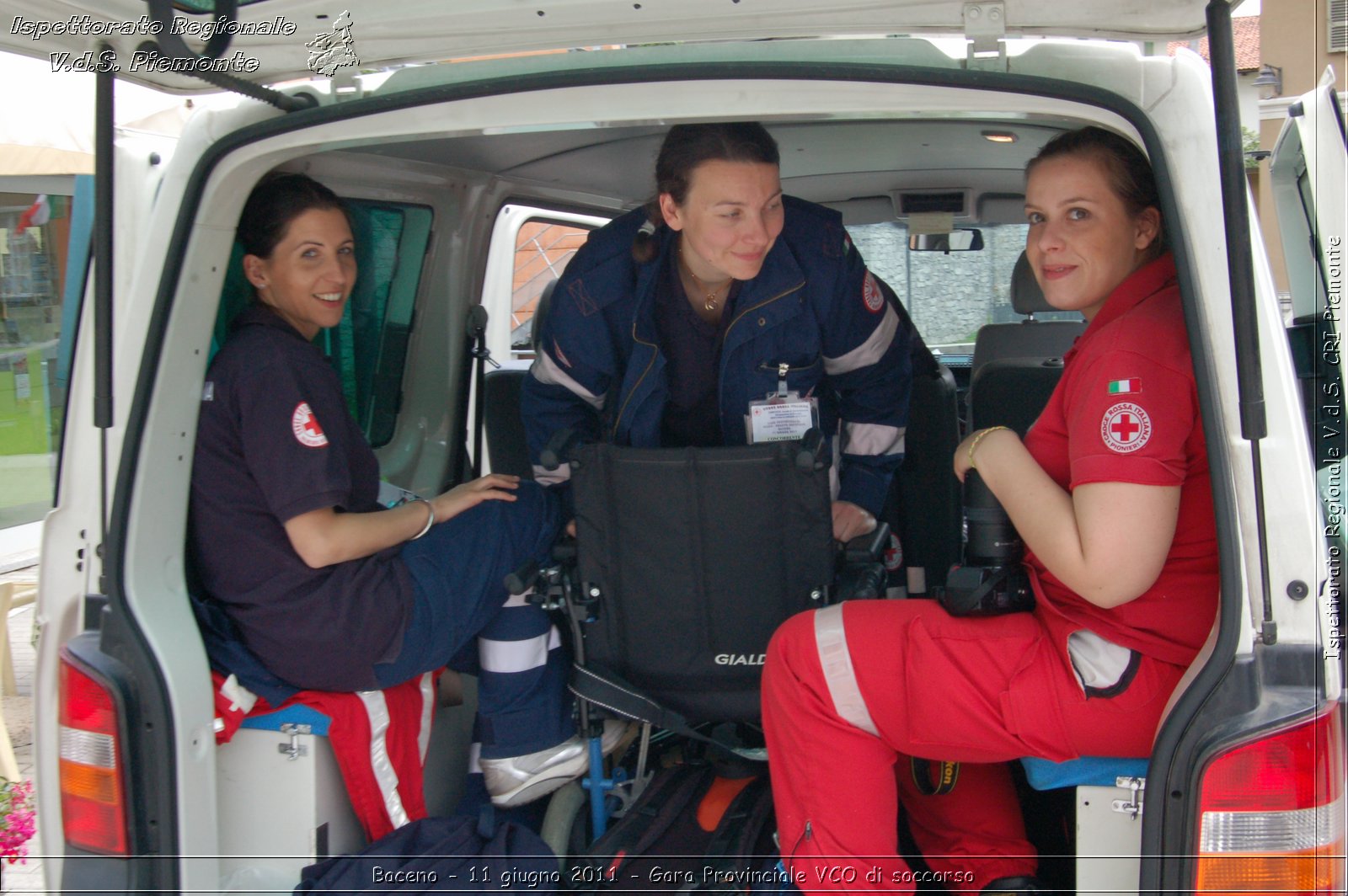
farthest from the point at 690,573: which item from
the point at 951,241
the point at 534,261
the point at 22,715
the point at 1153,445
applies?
the point at 22,715

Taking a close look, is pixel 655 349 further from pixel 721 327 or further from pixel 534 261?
pixel 534 261

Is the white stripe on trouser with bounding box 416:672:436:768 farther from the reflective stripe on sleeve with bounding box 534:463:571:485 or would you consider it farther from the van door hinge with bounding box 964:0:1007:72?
the van door hinge with bounding box 964:0:1007:72

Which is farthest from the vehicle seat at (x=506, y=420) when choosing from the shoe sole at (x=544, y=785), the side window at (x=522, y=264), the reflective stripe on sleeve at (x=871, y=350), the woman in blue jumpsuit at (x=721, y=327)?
the shoe sole at (x=544, y=785)

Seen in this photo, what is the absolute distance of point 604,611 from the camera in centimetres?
242

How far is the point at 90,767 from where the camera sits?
1.82m

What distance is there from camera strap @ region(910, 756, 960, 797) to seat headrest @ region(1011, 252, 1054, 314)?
1.86 meters

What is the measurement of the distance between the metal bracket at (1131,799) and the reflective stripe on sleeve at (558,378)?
5.41 ft

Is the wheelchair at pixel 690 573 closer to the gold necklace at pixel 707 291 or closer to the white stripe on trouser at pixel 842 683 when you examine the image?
the white stripe on trouser at pixel 842 683

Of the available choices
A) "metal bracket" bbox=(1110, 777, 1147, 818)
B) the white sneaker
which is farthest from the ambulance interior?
"metal bracket" bbox=(1110, 777, 1147, 818)

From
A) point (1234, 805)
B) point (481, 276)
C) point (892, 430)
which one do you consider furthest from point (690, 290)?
point (1234, 805)

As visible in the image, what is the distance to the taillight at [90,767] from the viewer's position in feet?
5.87

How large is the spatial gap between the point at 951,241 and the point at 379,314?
77.7 inches

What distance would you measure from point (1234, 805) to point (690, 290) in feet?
5.80

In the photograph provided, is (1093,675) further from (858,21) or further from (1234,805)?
(858,21)
